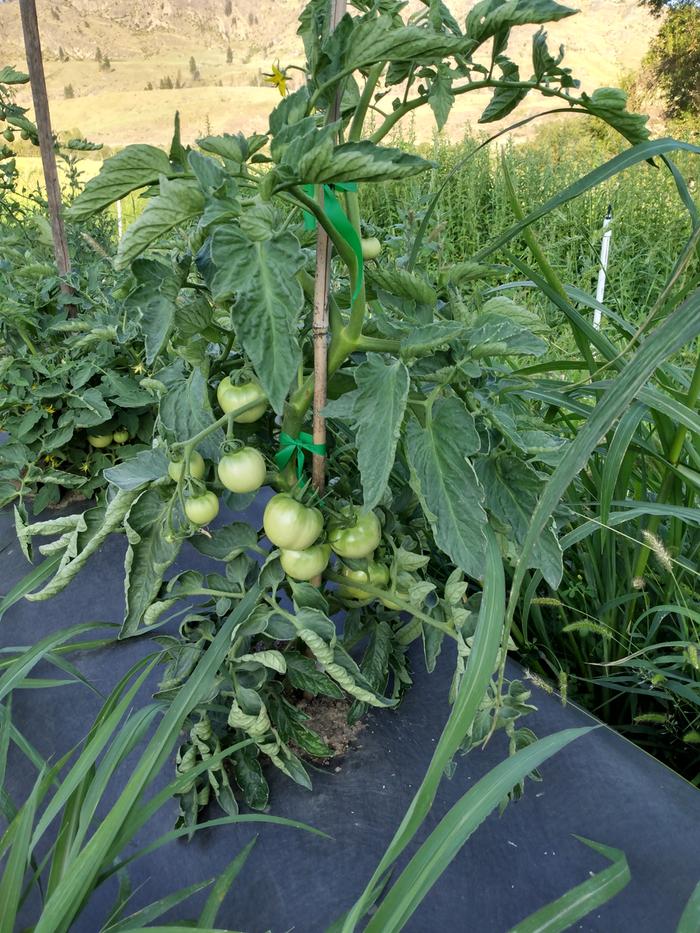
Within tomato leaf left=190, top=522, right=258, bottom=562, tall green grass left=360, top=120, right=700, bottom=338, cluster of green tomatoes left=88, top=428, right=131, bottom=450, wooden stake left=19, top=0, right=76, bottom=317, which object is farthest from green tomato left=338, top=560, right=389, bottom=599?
tall green grass left=360, top=120, right=700, bottom=338

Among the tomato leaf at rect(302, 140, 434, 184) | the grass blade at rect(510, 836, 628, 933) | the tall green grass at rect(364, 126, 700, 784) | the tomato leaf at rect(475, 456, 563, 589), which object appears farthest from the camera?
the tall green grass at rect(364, 126, 700, 784)

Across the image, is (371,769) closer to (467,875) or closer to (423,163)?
(467,875)

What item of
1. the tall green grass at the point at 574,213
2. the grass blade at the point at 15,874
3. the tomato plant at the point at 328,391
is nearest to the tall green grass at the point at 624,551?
the tomato plant at the point at 328,391

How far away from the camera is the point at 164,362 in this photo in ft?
4.55

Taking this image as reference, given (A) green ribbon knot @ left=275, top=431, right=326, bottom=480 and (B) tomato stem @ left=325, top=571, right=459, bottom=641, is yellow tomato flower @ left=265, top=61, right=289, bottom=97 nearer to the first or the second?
(A) green ribbon knot @ left=275, top=431, right=326, bottom=480

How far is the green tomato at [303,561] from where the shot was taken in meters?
0.65

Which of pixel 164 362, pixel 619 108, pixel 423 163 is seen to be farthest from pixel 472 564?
pixel 164 362

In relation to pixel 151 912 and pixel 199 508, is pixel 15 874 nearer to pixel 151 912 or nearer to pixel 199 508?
pixel 151 912

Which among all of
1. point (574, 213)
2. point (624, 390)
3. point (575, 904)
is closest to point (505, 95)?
point (624, 390)

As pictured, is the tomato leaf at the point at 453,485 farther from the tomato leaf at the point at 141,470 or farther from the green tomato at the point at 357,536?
the tomato leaf at the point at 141,470

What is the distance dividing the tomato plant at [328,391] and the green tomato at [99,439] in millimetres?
695

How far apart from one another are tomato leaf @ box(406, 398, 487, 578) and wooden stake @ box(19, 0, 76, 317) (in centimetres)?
104

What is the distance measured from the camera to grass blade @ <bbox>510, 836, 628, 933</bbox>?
529 millimetres

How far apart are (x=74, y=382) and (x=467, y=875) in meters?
1.07
